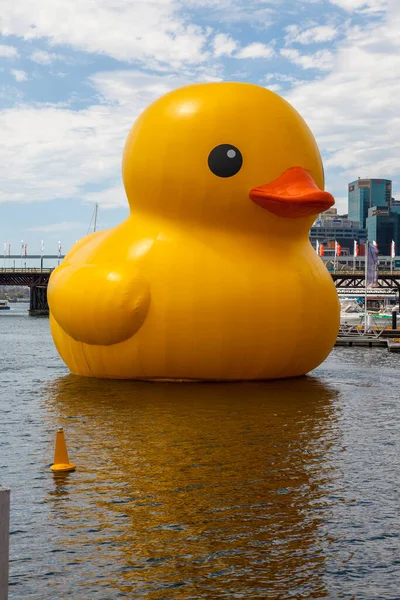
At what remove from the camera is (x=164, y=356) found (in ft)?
61.1

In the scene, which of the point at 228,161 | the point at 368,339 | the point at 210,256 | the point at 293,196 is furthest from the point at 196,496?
the point at 368,339

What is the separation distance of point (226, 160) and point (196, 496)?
10.2m

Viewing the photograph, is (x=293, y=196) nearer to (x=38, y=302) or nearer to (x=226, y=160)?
(x=226, y=160)

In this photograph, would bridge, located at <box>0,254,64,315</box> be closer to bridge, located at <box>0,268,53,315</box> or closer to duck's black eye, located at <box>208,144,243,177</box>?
bridge, located at <box>0,268,53,315</box>

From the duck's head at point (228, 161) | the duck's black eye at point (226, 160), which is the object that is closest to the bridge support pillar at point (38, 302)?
the duck's head at point (228, 161)

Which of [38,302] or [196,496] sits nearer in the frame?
[196,496]

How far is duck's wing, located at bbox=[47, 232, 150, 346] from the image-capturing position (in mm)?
18109

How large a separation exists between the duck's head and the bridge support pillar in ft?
293

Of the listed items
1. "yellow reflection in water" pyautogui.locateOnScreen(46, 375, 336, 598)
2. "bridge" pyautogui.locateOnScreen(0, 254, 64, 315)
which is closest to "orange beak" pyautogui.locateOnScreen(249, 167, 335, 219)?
"yellow reflection in water" pyautogui.locateOnScreen(46, 375, 336, 598)

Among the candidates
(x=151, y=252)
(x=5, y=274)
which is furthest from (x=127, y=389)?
(x=5, y=274)

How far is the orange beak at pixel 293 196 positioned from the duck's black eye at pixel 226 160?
0.64 m

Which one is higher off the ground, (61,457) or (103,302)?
(103,302)

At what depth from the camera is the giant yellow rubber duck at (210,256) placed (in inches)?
717

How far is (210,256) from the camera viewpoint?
18.6 m
